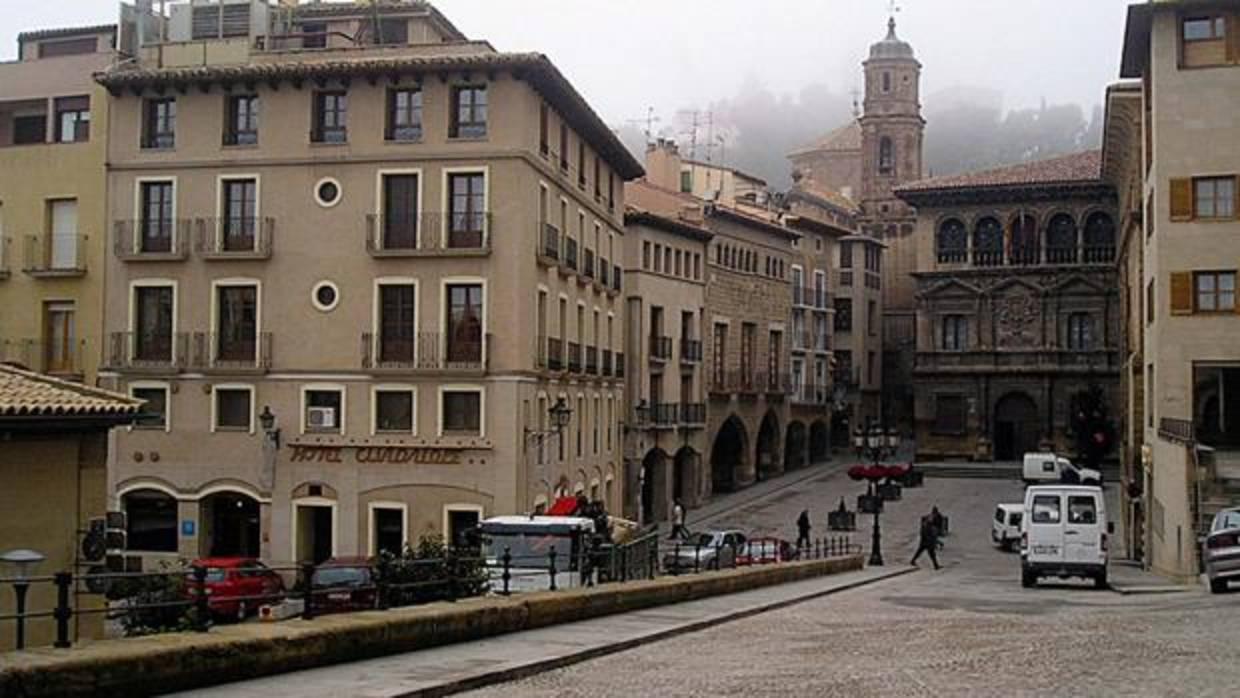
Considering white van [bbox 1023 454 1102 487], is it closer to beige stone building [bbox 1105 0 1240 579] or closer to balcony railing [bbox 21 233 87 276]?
beige stone building [bbox 1105 0 1240 579]

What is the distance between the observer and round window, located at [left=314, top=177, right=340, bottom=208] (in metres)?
45.7

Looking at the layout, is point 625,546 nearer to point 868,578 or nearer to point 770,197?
point 868,578

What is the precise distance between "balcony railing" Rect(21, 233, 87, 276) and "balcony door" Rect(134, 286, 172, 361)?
7.32 ft

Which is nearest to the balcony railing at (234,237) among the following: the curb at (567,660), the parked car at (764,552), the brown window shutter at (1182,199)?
the parked car at (764,552)

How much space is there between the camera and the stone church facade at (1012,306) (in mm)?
81125

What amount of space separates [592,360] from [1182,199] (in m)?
20.1

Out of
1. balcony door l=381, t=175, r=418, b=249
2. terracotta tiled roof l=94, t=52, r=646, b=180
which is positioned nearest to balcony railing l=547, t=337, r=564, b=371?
balcony door l=381, t=175, r=418, b=249

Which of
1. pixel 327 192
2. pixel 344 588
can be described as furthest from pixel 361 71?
pixel 344 588

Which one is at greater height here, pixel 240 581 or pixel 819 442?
pixel 819 442

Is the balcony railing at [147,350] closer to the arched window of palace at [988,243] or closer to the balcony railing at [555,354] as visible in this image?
the balcony railing at [555,354]

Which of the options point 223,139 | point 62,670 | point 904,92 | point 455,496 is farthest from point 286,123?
point 904,92

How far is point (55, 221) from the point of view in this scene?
48625 mm

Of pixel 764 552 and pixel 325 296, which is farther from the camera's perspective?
pixel 325 296

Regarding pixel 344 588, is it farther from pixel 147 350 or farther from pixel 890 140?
pixel 890 140
